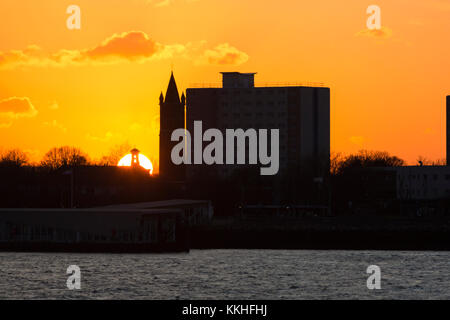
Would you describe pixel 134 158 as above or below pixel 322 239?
above

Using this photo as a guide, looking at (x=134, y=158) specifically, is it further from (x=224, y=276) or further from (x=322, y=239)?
(x=224, y=276)

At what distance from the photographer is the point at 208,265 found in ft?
283

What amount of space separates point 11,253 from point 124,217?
11.2 metres

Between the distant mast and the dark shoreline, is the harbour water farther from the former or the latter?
the distant mast

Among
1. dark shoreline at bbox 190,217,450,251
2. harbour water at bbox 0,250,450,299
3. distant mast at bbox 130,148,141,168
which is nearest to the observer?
harbour water at bbox 0,250,450,299

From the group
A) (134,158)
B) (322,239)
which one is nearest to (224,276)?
(322,239)

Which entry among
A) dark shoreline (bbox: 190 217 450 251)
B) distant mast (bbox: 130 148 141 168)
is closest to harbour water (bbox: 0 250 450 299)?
dark shoreline (bbox: 190 217 450 251)

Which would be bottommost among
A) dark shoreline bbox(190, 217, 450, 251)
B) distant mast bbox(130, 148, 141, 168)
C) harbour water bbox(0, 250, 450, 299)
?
harbour water bbox(0, 250, 450, 299)

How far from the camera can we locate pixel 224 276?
76.4 metres

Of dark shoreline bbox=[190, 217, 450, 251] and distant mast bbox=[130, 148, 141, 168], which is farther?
distant mast bbox=[130, 148, 141, 168]

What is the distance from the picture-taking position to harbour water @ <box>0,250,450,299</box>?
220ft

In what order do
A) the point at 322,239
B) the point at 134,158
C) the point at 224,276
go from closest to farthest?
the point at 224,276 < the point at 322,239 < the point at 134,158

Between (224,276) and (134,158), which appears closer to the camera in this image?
(224,276)
